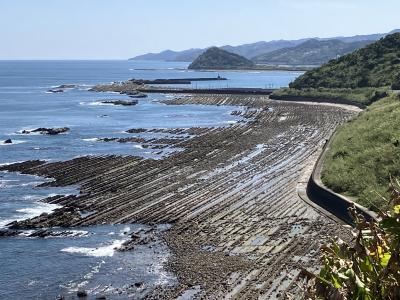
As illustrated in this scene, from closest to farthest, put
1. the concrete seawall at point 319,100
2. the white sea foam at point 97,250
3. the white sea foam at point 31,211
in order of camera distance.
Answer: the white sea foam at point 97,250 → the white sea foam at point 31,211 → the concrete seawall at point 319,100

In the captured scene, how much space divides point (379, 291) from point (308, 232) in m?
26.7

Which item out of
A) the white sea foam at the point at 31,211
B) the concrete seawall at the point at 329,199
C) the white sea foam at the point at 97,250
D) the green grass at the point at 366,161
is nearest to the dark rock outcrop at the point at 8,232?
the white sea foam at the point at 31,211

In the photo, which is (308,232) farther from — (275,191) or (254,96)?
(254,96)

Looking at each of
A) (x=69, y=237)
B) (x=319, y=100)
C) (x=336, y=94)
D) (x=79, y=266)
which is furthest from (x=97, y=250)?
(x=319, y=100)

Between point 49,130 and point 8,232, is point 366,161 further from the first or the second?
point 49,130

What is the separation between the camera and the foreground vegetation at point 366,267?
532 cm

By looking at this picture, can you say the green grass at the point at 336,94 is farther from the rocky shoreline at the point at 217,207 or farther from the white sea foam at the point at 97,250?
the white sea foam at the point at 97,250

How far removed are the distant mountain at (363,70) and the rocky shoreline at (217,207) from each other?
50.6 m

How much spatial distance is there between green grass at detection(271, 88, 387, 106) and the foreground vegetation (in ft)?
296

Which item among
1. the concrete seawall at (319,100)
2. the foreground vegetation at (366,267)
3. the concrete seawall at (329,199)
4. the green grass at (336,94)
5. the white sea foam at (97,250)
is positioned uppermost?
the foreground vegetation at (366,267)

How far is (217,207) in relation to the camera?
125 ft

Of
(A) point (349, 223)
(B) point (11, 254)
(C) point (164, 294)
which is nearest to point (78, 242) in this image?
(B) point (11, 254)

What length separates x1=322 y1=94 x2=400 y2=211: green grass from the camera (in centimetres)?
3444

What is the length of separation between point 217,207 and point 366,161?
10.9m
